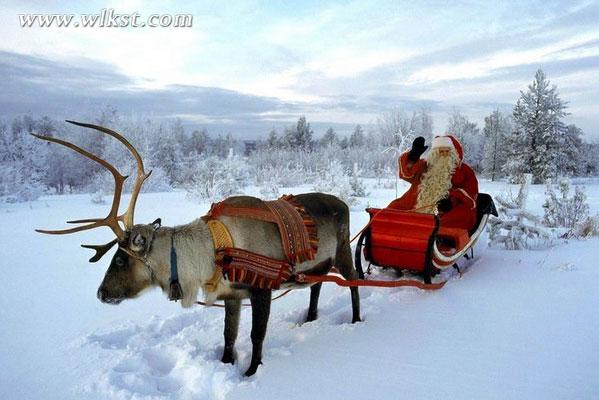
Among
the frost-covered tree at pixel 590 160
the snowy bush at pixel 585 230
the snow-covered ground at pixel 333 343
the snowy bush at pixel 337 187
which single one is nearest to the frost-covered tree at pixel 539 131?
the frost-covered tree at pixel 590 160

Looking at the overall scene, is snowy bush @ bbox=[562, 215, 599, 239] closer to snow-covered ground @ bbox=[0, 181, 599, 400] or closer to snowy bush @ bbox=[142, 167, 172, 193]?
snow-covered ground @ bbox=[0, 181, 599, 400]

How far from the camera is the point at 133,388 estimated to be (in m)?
3.09

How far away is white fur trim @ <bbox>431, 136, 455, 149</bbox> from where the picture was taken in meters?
6.34

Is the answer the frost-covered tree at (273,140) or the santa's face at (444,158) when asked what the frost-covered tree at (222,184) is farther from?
the frost-covered tree at (273,140)

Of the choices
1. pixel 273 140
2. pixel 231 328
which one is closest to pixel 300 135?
pixel 273 140

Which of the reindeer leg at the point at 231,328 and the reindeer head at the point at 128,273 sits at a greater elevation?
the reindeer head at the point at 128,273

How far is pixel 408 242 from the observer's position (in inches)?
204

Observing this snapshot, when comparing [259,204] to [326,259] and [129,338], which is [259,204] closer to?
[326,259]

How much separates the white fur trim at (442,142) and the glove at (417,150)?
18 centimetres

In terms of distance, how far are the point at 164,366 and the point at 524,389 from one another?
8.62 ft

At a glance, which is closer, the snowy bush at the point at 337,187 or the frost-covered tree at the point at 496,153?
the snowy bush at the point at 337,187

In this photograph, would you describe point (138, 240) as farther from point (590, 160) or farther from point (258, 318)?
point (590, 160)

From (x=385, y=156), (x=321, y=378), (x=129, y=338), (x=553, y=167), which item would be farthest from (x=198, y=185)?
(x=385, y=156)

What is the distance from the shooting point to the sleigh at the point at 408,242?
5082 millimetres
